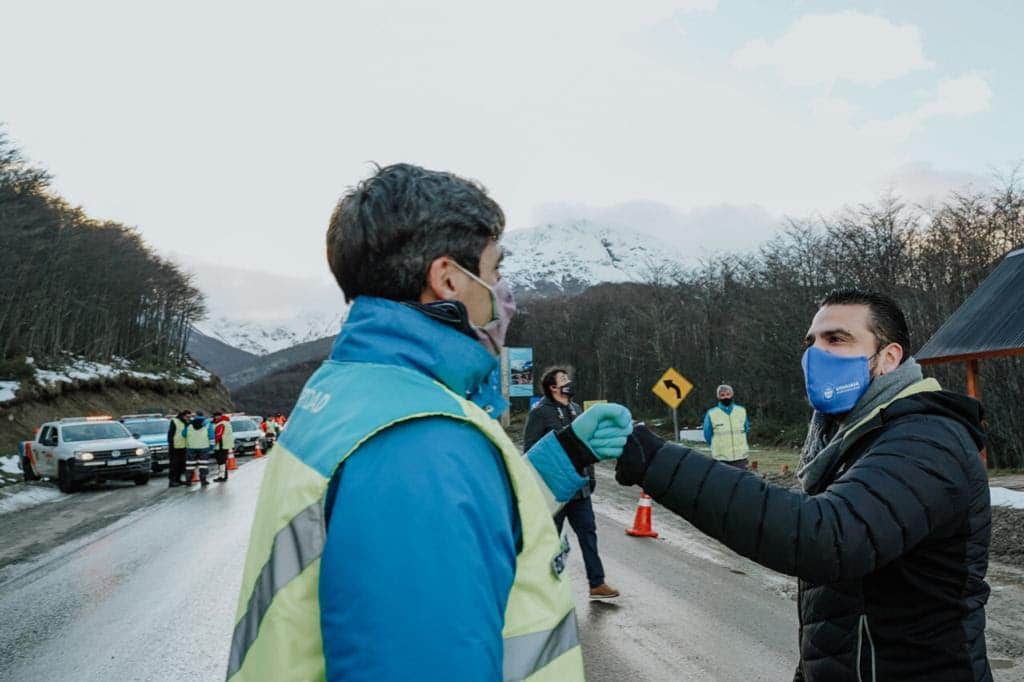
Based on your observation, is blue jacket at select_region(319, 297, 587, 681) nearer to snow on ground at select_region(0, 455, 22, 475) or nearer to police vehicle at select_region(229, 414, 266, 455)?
snow on ground at select_region(0, 455, 22, 475)

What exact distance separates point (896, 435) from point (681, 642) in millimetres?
5195

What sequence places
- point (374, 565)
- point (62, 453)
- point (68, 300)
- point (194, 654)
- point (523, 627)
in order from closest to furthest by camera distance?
point (374, 565)
point (523, 627)
point (194, 654)
point (62, 453)
point (68, 300)

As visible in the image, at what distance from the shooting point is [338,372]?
160 centimetres

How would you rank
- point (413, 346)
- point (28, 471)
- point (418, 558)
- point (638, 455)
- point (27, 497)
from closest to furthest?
point (418, 558)
point (413, 346)
point (638, 455)
point (27, 497)
point (28, 471)

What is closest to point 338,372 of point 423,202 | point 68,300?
point 423,202

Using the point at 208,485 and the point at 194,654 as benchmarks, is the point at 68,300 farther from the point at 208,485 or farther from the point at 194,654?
the point at 194,654

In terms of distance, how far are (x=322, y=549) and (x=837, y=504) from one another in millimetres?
1430

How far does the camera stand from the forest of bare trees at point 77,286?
44.7m

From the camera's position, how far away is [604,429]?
2195 millimetres

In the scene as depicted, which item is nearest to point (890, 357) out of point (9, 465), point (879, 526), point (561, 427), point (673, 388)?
point (879, 526)

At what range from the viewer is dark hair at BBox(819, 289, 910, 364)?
2.85 metres

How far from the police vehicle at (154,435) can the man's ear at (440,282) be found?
2873cm

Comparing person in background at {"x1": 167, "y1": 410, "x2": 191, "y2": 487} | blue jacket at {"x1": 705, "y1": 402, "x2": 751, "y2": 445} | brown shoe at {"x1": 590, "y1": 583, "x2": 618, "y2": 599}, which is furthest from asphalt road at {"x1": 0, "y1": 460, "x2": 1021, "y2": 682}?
person in background at {"x1": 167, "y1": 410, "x2": 191, "y2": 487}

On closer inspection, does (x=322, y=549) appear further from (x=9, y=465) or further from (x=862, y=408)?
(x=9, y=465)
